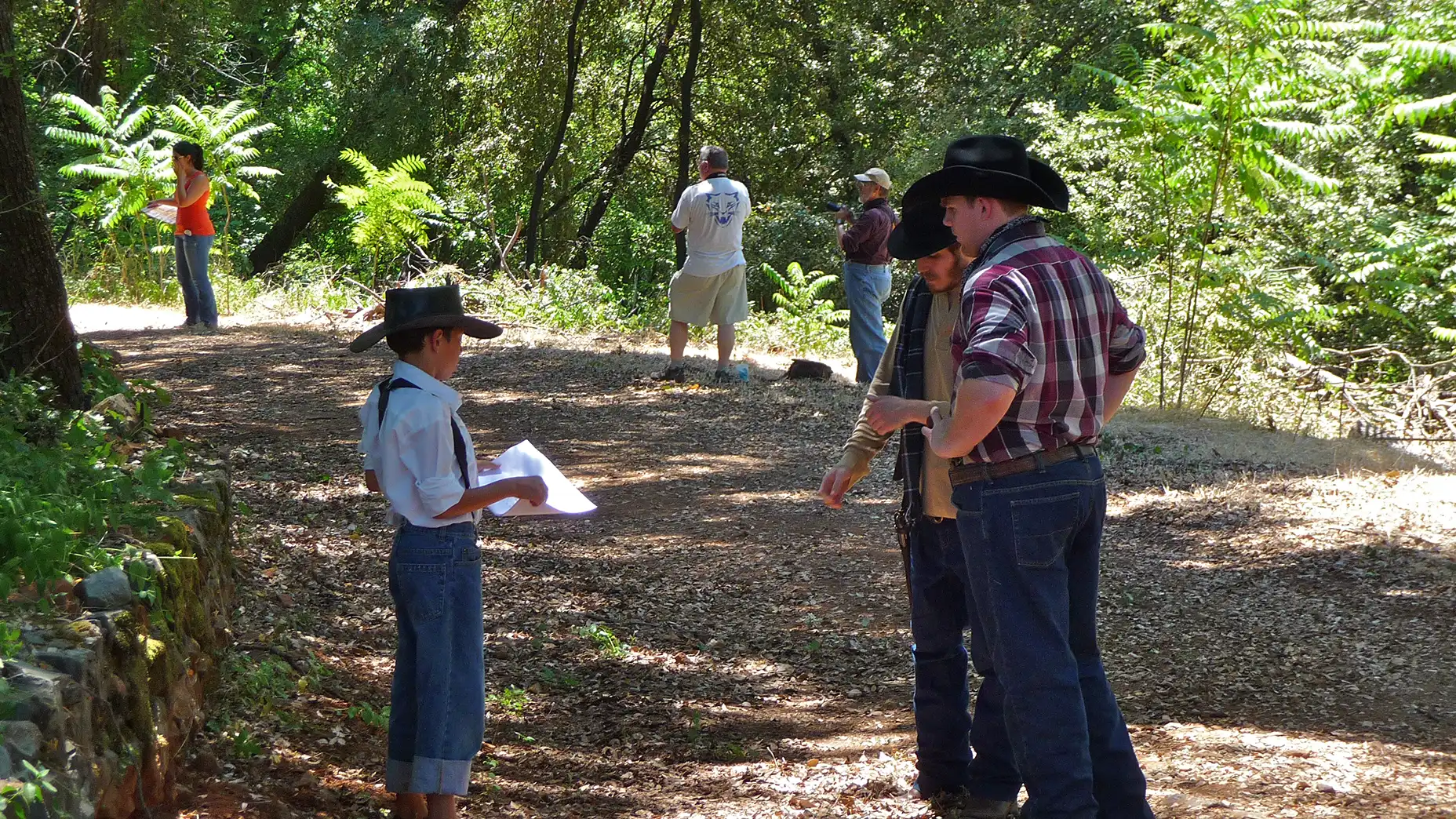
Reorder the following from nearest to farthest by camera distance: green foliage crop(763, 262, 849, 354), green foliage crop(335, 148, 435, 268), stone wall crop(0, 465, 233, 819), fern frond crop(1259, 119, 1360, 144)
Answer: stone wall crop(0, 465, 233, 819) < fern frond crop(1259, 119, 1360, 144) < green foliage crop(763, 262, 849, 354) < green foliage crop(335, 148, 435, 268)

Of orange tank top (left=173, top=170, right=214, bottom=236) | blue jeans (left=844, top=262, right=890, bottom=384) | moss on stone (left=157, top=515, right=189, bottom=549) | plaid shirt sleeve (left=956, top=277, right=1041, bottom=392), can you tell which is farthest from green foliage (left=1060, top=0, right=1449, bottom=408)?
orange tank top (left=173, top=170, right=214, bottom=236)

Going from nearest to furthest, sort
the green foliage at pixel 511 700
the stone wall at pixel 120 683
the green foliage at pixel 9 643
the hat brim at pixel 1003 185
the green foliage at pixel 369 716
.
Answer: the stone wall at pixel 120 683, the green foliage at pixel 9 643, the hat brim at pixel 1003 185, the green foliage at pixel 369 716, the green foliage at pixel 511 700

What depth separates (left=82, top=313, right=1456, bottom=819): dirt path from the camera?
439 centimetres

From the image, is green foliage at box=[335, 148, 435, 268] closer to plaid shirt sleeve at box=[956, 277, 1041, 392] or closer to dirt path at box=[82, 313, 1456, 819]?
dirt path at box=[82, 313, 1456, 819]

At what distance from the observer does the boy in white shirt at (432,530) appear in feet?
11.7

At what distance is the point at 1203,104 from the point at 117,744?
1006 centimetres

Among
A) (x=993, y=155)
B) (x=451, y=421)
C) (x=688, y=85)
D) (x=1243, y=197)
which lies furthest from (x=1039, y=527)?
(x=688, y=85)

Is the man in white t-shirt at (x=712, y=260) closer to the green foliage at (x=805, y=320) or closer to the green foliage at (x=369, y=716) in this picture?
the green foliage at (x=805, y=320)

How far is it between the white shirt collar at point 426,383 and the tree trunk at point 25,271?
3.34m

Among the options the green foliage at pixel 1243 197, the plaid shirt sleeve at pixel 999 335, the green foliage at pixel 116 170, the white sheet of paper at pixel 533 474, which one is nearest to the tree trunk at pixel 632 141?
the green foliage at pixel 1243 197

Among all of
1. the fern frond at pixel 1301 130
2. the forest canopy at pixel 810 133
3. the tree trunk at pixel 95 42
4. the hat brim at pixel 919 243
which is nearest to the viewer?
the hat brim at pixel 919 243

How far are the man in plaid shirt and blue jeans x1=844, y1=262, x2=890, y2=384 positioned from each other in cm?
756

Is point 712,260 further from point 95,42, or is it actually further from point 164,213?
point 95,42

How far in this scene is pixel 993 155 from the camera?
141 inches
